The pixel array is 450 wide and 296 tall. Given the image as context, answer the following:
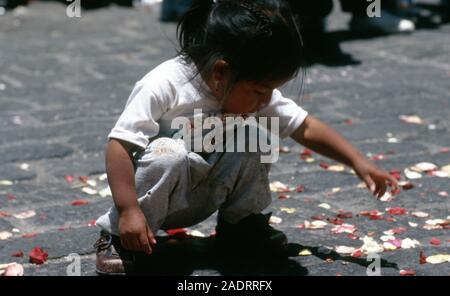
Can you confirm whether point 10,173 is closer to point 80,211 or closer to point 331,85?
point 80,211

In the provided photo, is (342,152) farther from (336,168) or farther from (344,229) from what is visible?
(336,168)

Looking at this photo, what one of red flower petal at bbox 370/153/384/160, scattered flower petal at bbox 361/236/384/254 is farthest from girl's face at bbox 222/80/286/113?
red flower petal at bbox 370/153/384/160

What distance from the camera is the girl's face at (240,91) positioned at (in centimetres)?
266

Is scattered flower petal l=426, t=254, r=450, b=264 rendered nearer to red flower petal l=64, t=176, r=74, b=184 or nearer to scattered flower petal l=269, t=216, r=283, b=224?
scattered flower petal l=269, t=216, r=283, b=224

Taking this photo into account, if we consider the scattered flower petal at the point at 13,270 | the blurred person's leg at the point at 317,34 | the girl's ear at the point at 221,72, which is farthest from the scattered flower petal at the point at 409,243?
the blurred person's leg at the point at 317,34

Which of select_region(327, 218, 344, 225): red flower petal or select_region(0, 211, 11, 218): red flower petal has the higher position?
select_region(327, 218, 344, 225): red flower petal

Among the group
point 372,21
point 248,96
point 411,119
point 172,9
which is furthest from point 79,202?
point 172,9

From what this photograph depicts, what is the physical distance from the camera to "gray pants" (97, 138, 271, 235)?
273 cm

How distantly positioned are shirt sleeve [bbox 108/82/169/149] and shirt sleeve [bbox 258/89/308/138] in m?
0.39

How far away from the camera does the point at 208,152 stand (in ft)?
9.37

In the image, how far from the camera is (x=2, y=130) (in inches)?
186

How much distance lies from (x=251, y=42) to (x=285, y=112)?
0.38m

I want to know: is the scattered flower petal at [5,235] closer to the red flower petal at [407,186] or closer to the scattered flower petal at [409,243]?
the scattered flower petal at [409,243]

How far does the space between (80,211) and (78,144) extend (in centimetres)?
105
